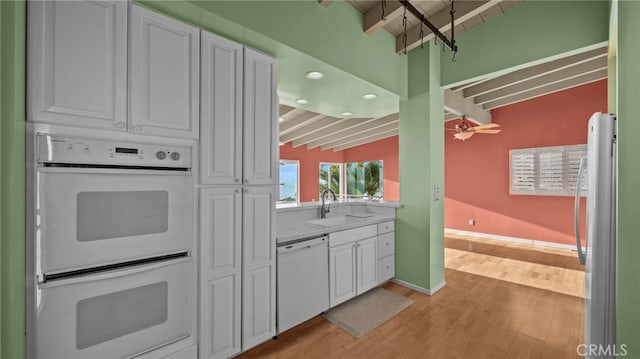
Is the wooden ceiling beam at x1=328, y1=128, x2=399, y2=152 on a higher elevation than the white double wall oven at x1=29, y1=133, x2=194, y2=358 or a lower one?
higher

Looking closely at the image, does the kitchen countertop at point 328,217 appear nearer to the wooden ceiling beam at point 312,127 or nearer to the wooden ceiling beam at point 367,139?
the wooden ceiling beam at point 312,127

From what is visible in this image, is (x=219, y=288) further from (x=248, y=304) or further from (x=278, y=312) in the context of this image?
(x=278, y=312)

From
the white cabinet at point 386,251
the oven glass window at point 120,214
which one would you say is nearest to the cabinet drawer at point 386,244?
the white cabinet at point 386,251

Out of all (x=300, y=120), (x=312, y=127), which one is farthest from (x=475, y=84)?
(x=312, y=127)

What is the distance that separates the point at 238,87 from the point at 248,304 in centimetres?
155

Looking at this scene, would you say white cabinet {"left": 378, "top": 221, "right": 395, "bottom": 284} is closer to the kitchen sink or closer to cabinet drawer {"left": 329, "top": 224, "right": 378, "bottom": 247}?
cabinet drawer {"left": 329, "top": 224, "right": 378, "bottom": 247}

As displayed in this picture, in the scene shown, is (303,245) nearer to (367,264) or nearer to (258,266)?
(258,266)

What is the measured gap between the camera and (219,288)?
1.79 meters

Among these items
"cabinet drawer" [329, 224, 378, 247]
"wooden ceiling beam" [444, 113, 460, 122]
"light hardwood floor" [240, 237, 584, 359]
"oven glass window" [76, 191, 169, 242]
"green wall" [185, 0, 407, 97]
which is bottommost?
"light hardwood floor" [240, 237, 584, 359]

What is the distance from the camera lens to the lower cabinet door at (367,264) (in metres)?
2.87

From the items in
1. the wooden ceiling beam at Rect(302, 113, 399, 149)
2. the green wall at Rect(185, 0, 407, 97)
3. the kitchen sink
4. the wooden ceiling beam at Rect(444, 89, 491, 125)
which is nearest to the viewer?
the green wall at Rect(185, 0, 407, 97)

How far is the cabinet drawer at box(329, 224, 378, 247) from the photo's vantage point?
2.59m

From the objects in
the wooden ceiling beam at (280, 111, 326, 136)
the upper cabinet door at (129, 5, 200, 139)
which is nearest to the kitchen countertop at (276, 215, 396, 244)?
the upper cabinet door at (129, 5, 200, 139)
